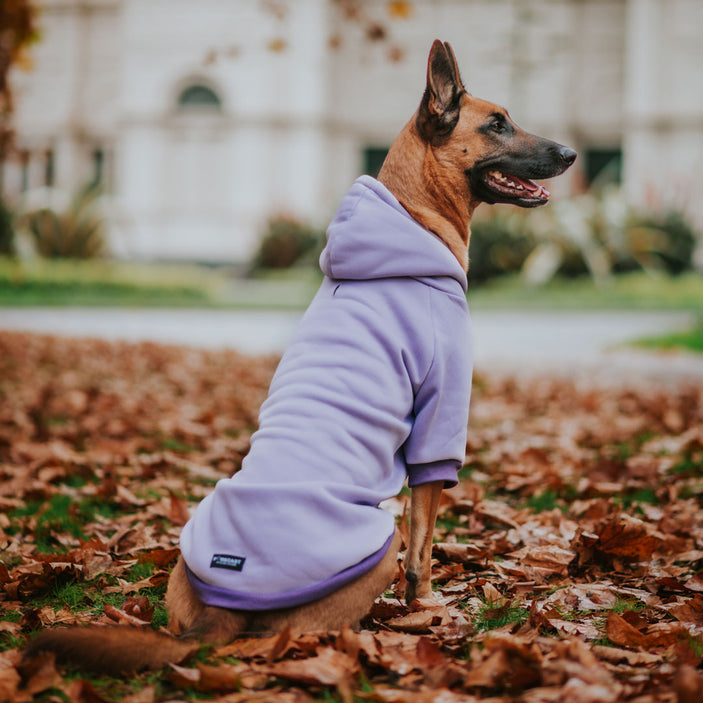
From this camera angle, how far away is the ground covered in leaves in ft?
6.93

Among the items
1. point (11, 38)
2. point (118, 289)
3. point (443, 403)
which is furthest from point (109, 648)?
point (118, 289)

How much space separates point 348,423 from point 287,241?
803 inches

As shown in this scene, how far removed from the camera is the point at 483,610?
268cm

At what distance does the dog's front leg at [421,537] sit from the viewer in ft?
8.48

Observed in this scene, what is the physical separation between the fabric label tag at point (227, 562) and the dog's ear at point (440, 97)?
1468 millimetres

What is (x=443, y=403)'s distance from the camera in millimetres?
2510

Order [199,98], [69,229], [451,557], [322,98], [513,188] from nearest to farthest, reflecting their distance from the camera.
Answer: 1. [513,188]
2. [451,557]
3. [69,229]
4. [322,98]
5. [199,98]

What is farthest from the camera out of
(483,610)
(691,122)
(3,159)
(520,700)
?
(691,122)

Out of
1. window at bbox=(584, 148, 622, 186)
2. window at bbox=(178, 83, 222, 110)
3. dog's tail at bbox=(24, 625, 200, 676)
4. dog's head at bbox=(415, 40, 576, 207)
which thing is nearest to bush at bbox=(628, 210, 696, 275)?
window at bbox=(584, 148, 622, 186)

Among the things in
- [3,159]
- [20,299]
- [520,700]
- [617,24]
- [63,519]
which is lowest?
[20,299]

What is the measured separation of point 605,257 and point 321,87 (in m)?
13.5

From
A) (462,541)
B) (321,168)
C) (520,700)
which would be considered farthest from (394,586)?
(321,168)

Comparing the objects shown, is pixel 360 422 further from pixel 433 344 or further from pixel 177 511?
pixel 177 511

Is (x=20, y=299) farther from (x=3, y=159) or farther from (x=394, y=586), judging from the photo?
(x=394, y=586)
